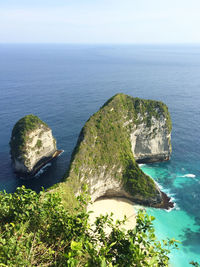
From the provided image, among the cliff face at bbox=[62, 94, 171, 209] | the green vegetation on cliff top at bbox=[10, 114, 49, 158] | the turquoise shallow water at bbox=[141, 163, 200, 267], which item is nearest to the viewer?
the turquoise shallow water at bbox=[141, 163, 200, 267]

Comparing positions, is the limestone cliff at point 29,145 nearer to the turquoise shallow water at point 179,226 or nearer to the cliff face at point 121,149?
the cliff face at point 121,149

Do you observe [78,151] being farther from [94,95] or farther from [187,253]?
[94,95]

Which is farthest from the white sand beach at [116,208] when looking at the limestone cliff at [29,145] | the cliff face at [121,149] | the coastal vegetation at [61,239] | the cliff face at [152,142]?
the coastal vegetation at [61,239]

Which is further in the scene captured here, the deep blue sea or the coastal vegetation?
the deep blue sea

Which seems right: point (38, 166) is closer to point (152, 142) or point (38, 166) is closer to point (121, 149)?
point (121, 149)

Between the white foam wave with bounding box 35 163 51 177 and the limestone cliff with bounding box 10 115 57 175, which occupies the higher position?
the limestone cliff with bounding box 10 115 57 175

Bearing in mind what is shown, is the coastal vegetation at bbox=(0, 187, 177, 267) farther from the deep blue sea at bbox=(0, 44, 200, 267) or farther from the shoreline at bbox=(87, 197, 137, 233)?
the shoreline at bbox=(87, 197, 137, 233)

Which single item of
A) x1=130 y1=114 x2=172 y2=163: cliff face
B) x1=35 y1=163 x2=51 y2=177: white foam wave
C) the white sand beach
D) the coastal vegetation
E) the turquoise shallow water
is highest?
the coastal vegetation

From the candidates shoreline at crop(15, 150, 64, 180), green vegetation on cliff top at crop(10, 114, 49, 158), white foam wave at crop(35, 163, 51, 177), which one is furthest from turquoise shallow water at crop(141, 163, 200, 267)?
green vegetation on cliff top at crop(10, 114, 49, 158)
